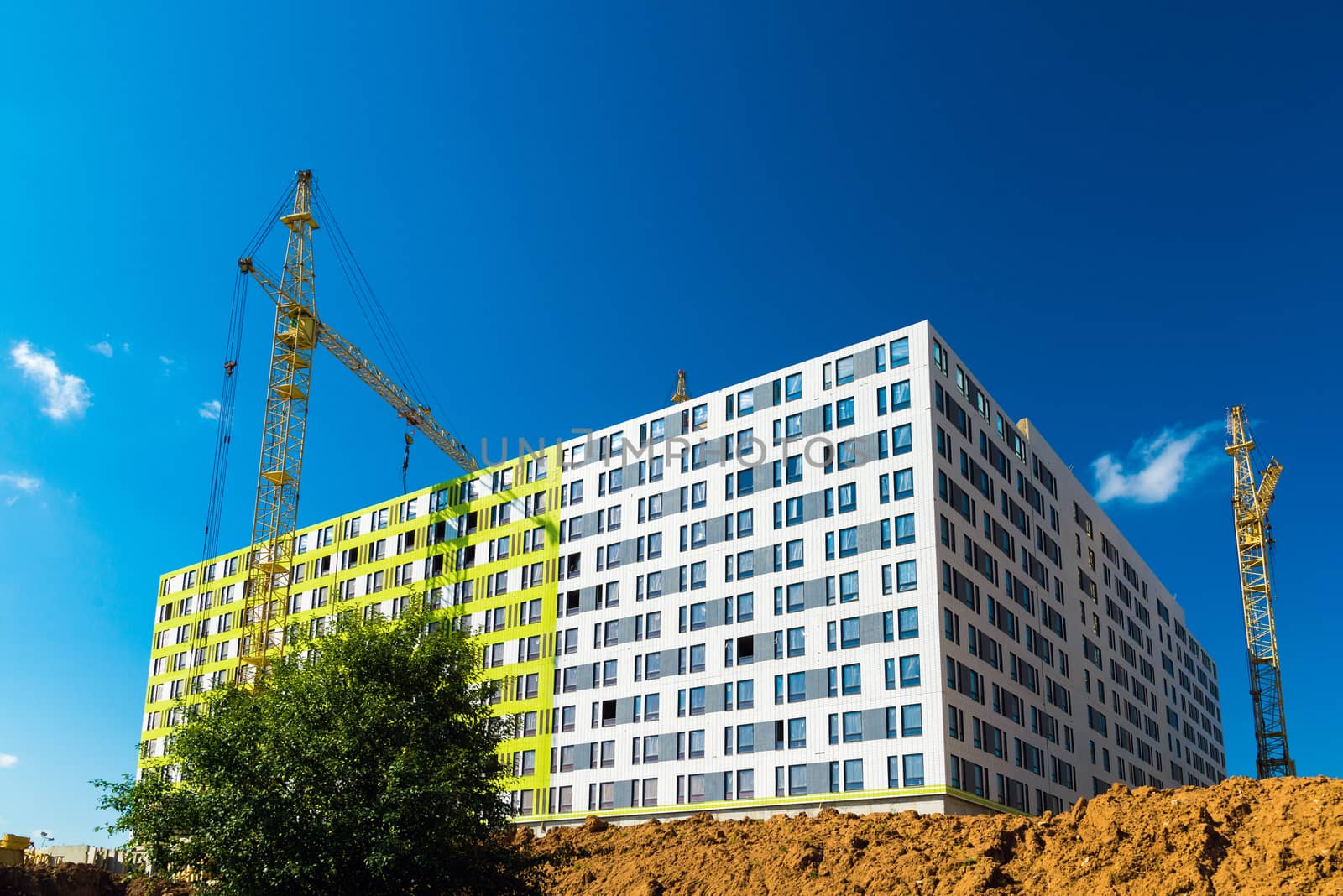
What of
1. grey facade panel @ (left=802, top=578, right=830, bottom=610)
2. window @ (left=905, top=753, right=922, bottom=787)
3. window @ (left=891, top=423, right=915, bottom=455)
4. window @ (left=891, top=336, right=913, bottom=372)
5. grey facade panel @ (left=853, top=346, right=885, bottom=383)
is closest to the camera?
window @ (left=905, top=753, right=922, bottom=787)

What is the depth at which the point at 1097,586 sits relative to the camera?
3922 inches

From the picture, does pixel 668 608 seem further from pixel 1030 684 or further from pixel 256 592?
pixel 256 592

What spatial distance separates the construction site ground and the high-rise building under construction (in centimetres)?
632

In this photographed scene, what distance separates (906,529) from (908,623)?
19.2 ft

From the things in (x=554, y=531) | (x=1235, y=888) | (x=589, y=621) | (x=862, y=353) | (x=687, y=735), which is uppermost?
(x=862, y=353)

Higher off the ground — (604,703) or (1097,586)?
(1097,586)

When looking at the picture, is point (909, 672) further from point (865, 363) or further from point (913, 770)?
point (865, 363)

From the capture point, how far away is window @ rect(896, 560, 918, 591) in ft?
229

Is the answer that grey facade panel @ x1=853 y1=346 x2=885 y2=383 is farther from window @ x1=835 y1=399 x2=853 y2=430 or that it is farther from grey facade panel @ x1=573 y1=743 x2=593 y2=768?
grey facade panel @ x1=573 y1=743 x2=593 y2=768

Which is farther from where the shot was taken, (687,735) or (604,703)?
(604,703)

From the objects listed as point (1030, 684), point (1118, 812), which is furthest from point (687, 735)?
point (1118, 812)

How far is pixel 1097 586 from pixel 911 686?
129 feet

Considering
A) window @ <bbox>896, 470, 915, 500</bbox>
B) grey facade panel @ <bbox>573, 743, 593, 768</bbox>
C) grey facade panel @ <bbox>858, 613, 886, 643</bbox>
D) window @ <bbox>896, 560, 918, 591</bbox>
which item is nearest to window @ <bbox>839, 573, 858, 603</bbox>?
grey facade panel @ <bbox>858, 613, 886, 643</bbox>

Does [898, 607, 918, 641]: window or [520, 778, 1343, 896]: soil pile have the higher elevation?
[898, 607, 918, 641]: window
